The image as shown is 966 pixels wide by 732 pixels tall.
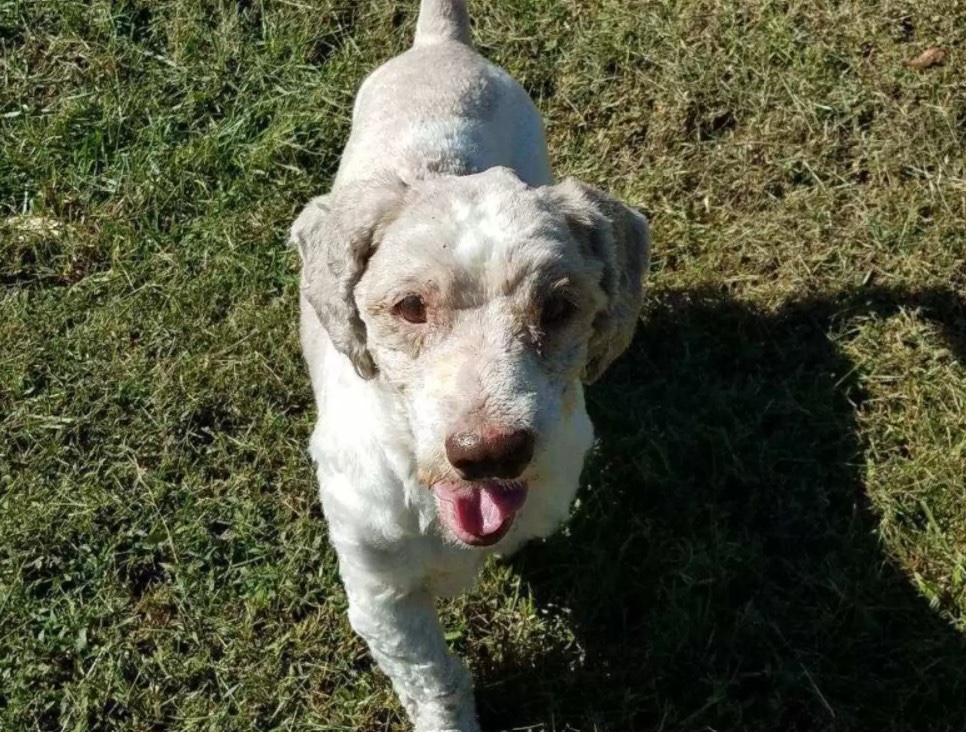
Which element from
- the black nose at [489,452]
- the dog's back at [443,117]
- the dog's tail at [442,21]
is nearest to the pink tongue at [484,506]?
the black nose at [489,452]

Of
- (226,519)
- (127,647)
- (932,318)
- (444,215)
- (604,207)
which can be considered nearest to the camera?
(444,215)

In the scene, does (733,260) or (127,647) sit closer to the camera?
(127,647)

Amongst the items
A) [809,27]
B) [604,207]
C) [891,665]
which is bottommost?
[891,665]

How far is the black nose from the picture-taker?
290cm

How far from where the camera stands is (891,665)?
176 inches

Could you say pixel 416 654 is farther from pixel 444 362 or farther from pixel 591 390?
pixel 591 390

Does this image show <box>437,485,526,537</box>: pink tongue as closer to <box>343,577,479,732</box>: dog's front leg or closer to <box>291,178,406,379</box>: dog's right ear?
<box>291,178,406,379</box>: dog's right ear

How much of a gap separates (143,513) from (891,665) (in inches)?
128

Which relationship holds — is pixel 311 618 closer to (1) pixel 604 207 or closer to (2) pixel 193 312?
(2) pixel 193 312

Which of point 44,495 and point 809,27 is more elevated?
point 809,27

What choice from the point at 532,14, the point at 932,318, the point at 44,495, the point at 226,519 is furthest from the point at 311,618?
the point at 532,14

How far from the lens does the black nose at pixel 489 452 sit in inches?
114

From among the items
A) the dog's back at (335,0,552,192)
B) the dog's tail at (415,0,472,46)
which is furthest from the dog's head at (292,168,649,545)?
the dog's tail at (415,0,472,46)

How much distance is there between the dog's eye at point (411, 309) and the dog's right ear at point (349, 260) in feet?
0.65
